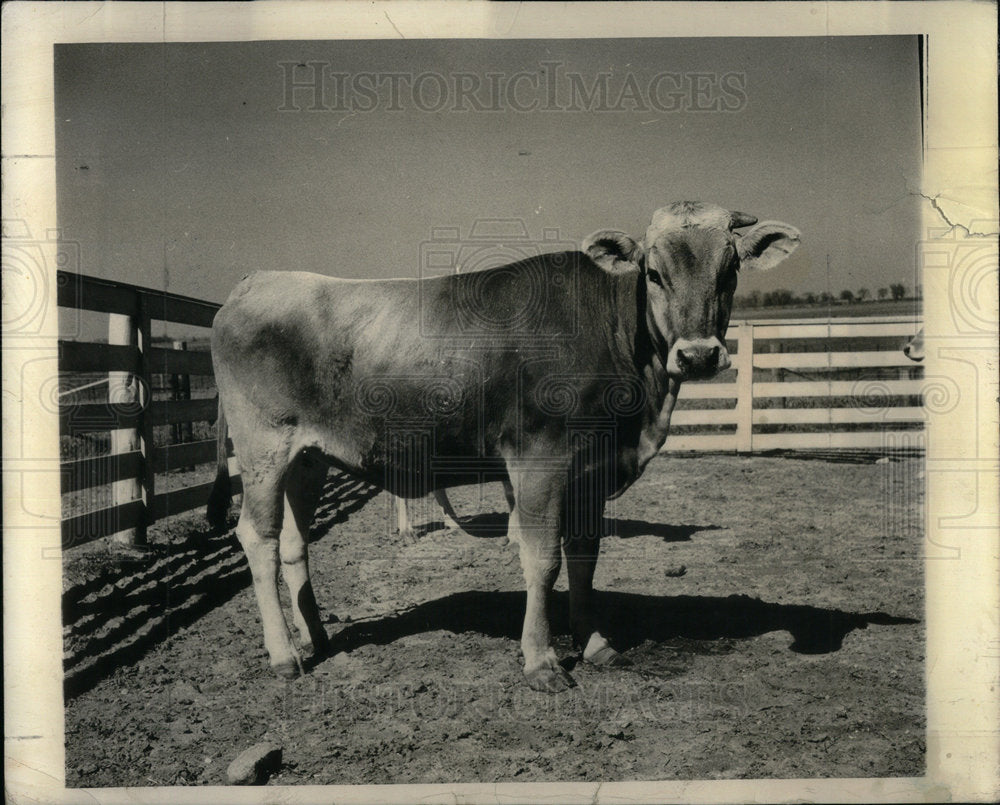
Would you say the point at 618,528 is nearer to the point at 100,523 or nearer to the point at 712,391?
the point at 712,391

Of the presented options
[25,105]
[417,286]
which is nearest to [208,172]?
[25,105]

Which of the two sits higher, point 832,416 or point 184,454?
point 832,416

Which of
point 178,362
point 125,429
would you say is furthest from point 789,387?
point 125,429

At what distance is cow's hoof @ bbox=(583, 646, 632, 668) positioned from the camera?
11.5ft

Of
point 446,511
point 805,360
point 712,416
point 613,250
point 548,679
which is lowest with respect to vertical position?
point 548,679

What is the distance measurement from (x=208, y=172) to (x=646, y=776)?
3331mm

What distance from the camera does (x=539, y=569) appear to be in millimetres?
3344

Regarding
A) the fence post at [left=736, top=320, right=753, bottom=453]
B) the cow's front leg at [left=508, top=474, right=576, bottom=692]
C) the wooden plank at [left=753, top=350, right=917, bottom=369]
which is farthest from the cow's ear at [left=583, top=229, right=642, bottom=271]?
the fence post at [left=736, top=320, right=753, bottom=453]

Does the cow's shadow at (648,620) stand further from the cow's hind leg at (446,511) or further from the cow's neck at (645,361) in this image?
the cow's neck at (645,361)

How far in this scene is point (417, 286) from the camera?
11.7ft

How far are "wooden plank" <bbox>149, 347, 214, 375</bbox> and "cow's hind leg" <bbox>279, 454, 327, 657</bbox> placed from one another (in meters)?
1.33

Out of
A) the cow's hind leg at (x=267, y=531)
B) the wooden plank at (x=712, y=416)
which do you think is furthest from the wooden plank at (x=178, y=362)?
the wooden plank at (x=712, y=416)

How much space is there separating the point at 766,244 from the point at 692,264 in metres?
0.47

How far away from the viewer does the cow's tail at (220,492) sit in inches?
150
